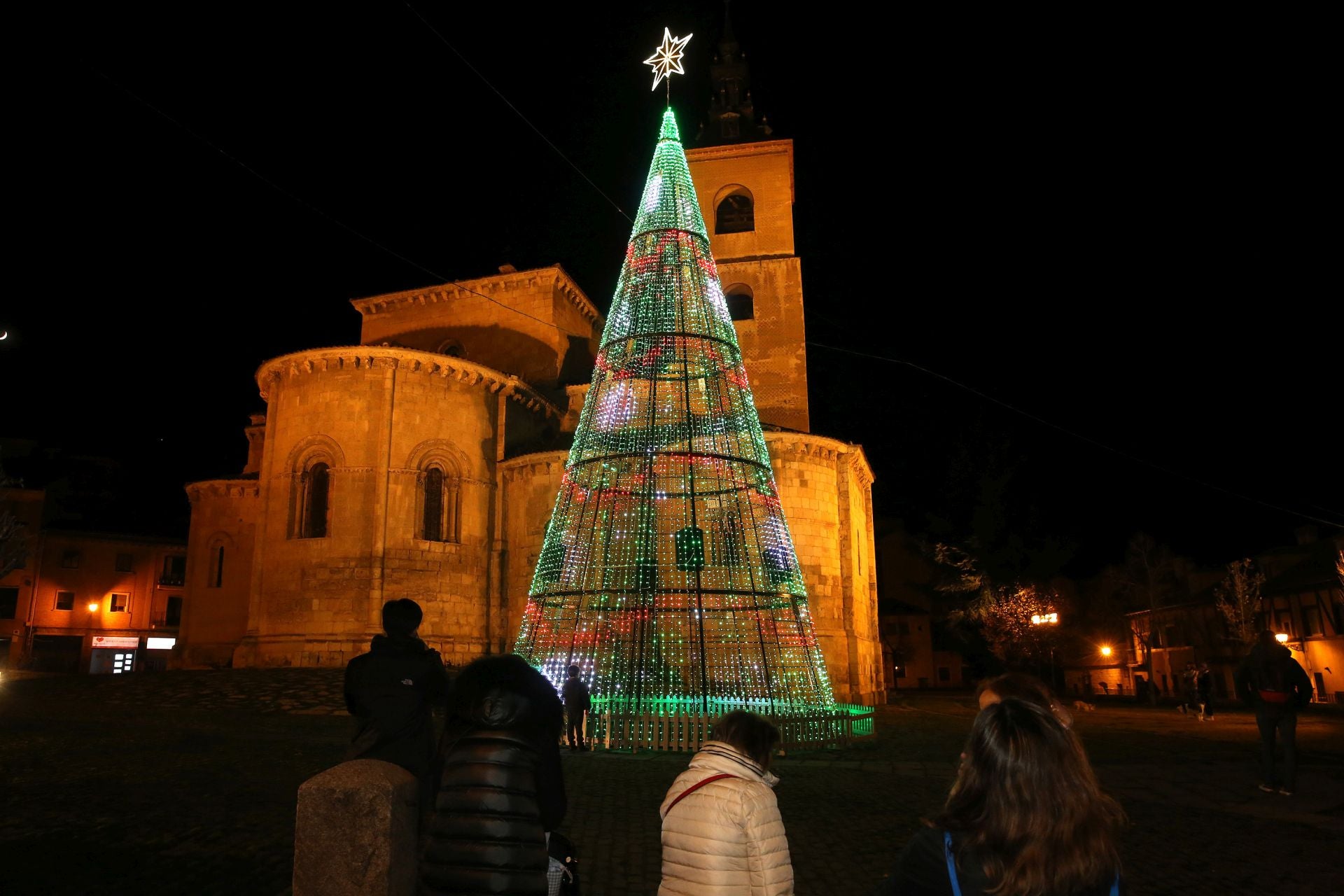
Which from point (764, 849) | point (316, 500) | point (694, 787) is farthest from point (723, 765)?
point (316, 500)

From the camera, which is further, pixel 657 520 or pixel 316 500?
pixel 316 500

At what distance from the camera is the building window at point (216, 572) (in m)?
28.7

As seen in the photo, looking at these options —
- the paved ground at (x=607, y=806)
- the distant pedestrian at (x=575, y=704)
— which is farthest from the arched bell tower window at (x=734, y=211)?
the distant pedestrian at (x=575, y=704)

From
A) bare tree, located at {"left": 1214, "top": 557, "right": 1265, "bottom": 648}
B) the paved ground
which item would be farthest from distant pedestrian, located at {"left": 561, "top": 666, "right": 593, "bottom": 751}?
bare tree, located at {"left": 1214, "top": 557, "right": 1265, "bottom": 648}

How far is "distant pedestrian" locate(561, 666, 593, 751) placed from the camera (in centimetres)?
1172

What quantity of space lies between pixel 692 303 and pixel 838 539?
47.9 feet

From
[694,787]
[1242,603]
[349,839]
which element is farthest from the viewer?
[1242,603]

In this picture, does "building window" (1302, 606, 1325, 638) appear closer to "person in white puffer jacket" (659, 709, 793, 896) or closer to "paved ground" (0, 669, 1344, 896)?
"paved ground" (0, 669, 1344, 896)

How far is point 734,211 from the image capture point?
3225cm

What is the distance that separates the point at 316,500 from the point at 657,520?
51.2ft

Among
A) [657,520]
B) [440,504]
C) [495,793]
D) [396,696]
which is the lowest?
[495,793]

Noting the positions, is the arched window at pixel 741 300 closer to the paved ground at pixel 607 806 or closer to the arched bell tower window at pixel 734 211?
the arched bell tower window at pixel 734 211

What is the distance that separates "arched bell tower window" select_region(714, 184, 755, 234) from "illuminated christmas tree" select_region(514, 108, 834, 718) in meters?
18.3

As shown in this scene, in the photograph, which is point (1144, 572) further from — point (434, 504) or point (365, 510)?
point (365, 510)
